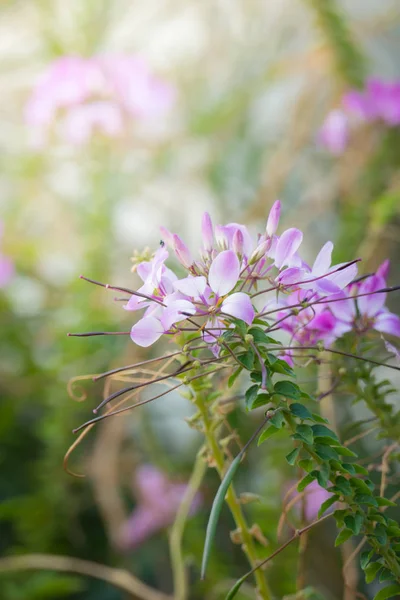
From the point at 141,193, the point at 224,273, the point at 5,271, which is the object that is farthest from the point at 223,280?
the point at 141,193

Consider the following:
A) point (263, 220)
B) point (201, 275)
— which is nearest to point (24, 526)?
point (263, 220)

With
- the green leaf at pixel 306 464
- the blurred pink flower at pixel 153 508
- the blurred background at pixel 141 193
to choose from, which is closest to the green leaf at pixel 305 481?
the green leaf at pixel 306 464

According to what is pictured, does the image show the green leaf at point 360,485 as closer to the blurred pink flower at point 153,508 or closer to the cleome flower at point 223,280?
the cleome flower at point 223,280

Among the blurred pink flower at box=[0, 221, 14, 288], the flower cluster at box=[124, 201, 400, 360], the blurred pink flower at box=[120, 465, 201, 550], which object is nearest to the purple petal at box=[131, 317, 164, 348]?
the flower cluster at box=[124, 201, 400, 360]

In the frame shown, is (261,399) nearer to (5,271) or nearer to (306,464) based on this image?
(306,464)

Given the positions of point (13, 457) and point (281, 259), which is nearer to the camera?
point (281, 259)

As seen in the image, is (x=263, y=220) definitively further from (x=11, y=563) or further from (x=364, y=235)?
(x=11, y=563)

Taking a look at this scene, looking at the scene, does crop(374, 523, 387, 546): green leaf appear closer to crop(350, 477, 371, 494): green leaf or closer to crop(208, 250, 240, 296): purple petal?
crop(350, 477, 371, 494): green leaf
